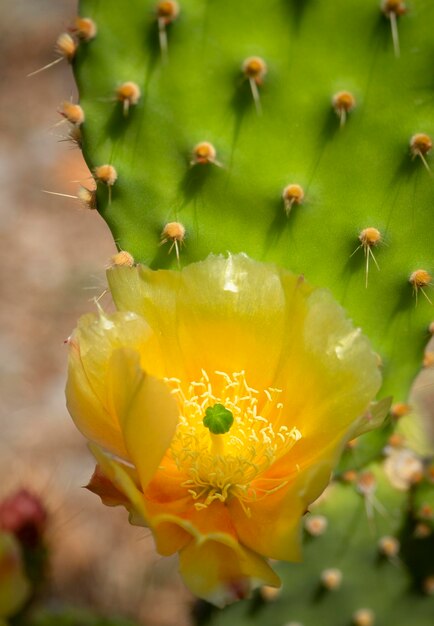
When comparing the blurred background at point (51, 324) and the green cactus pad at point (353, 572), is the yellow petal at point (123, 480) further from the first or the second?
the blurred background at point (51, 324)

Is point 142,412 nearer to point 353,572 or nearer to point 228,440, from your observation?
point 228,440

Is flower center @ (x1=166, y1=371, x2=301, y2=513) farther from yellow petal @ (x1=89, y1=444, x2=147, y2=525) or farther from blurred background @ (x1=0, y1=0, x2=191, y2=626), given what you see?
blurred background @ (x1=0, y1=0, x2=191, y2=626)

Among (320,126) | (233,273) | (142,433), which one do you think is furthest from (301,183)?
(142,433)

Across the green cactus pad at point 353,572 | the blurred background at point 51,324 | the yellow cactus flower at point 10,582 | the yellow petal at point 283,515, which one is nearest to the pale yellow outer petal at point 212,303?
the yellow petal at point 283,515

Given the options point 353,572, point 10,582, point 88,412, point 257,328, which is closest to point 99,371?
point 88,412

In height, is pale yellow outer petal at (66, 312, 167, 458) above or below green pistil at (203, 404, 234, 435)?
above

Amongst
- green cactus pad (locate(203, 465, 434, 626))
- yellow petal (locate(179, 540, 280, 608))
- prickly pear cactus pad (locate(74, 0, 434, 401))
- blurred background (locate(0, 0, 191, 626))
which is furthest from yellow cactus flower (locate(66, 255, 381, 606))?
blurred background (locate(0, 0, 191, 626))

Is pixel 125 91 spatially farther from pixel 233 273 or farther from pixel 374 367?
pixel 374 367
